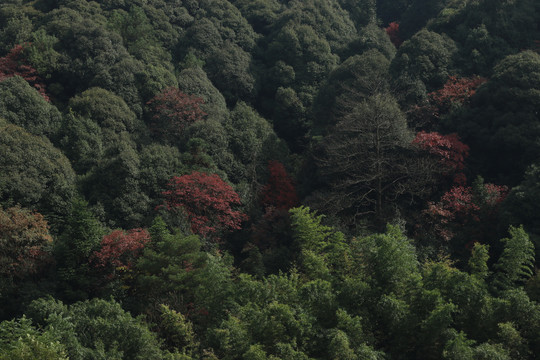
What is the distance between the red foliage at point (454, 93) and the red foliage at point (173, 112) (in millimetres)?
14753

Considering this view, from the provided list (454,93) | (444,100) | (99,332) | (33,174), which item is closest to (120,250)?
(99,332)

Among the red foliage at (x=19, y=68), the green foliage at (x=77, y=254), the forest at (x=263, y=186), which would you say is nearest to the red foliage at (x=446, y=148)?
the forest at (x=263, y=186)

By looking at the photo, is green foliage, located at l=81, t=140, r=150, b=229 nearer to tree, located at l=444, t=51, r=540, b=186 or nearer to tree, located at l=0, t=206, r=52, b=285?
tree, located at l=0, t=206, r=52, b=285

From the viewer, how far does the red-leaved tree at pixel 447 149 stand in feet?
73.4

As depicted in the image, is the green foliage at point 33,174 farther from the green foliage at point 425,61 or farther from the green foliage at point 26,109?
the green foliage at point 425,61

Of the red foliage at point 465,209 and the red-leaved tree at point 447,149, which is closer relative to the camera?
the red foliage at point 465,209

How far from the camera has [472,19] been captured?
30.1 m

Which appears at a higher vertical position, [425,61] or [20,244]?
[425,61]

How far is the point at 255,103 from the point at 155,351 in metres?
26.9

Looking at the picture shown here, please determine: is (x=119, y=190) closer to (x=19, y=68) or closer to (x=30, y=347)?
(x=30, y=347)

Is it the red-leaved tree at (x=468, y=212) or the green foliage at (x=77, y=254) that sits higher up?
the red-leaved tree at (x=468, y=212)

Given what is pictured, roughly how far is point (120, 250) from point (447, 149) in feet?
55.3

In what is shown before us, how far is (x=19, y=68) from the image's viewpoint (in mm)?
29078

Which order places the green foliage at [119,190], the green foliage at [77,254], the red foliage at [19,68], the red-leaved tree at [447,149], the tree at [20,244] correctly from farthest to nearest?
the red foliage at [19,68] < the red-leaved tree at [447,149] < the green foliage at [119,190] < the green foliage at [77,254] < the tree at [20,244]
